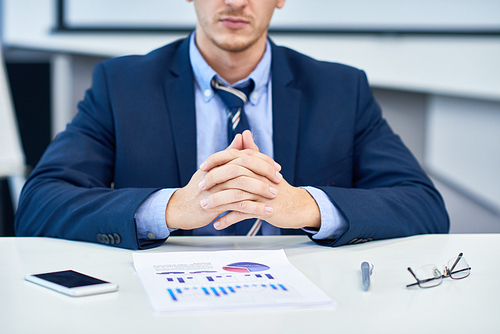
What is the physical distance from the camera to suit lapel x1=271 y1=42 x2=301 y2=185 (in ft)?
4.71

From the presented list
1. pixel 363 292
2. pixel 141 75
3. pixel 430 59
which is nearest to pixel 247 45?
pixel 141 75

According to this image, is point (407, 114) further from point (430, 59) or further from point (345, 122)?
point (345, 122)

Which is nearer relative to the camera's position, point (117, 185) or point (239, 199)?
point (239, 199)

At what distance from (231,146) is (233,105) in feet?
1.13

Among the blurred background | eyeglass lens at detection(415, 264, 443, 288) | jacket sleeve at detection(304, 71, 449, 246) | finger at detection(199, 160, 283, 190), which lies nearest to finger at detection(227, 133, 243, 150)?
finger at detection(199, 160, 283, 190)

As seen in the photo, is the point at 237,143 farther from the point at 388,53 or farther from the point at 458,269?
the point at 388,53

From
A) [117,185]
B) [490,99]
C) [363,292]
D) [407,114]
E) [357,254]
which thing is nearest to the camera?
[363,292]

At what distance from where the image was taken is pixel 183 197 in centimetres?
105

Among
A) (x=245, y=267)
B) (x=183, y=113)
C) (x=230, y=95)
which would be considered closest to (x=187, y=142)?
(x=183, y=113)

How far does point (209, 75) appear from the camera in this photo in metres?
1.48

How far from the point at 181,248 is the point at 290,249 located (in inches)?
8.9

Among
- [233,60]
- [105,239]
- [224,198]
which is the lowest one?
[105,239]

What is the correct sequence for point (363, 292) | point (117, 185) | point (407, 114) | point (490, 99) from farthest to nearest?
point (407, 114) → point (490, 99) → point (117, 185) → point (363, 292)

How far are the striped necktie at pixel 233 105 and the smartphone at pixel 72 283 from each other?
2.48 feet
